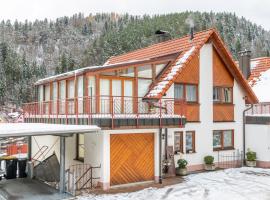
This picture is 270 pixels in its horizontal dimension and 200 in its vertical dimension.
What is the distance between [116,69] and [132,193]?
6576 millimetres

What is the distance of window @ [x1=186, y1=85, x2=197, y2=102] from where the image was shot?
818 inches

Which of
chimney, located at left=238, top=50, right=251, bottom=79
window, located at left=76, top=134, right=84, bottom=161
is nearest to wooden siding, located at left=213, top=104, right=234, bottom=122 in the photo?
chimney, located at left=238, top=50, right=251, bottom=79

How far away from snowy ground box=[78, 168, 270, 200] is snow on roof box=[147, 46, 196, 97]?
4910 millimetres

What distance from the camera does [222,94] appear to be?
875 inches

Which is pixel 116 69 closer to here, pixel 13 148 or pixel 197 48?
pixel 197 48

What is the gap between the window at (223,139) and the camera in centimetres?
2162

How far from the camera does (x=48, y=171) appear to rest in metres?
18.3

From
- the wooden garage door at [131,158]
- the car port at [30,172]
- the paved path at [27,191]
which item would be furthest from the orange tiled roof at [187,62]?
the paved path at [27,191]

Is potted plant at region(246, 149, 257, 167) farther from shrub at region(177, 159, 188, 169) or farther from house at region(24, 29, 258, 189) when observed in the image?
shrub at region(177, 159, 188, 169)

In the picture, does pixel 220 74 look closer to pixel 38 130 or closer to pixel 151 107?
pixel 151 107

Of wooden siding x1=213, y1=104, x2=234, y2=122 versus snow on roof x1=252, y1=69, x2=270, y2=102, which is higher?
snow on roof x1=252, y1=69, x2=270, y2=102

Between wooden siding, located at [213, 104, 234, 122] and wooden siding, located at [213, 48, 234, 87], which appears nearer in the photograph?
wooden siding, located at [213, 104, 234, 122]

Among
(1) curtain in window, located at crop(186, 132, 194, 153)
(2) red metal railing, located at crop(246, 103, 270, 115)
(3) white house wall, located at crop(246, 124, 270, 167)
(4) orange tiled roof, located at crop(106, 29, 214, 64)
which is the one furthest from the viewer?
(2) red metal railing, located at crop(246, 103, 270, 115)

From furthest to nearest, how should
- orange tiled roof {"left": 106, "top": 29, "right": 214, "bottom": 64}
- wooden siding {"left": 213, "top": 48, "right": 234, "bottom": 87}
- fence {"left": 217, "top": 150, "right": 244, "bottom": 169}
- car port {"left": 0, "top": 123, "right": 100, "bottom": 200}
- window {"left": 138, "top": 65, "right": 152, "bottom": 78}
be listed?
wooden siding {"left": 213, "top": 48, "right": 234, "bottom": 87} → fence {"left": 217, "top": 150, "right": 244, "bottom": 169} → orange tiled roof {"left": 106, "top": 29, "right": 214, "bottom": 64} → window {"left": 138, "top": 65, "right": 152, "bottom": 78} → car port {"left": 0, "top": 123, "right": 100, "bottom": 200}
